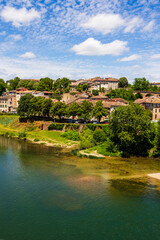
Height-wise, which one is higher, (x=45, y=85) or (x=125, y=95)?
(x=45, y=85)

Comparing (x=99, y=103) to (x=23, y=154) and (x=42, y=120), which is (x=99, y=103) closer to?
(x=42, y=120)

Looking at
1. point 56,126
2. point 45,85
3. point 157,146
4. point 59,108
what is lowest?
point 157,146

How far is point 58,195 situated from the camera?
34.6 metres

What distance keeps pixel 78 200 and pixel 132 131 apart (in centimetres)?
2915

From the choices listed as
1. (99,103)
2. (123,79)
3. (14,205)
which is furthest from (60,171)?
(123,79)

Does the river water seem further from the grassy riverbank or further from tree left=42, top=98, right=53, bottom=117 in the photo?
tree left=42, top=98, right=53, bottom=117

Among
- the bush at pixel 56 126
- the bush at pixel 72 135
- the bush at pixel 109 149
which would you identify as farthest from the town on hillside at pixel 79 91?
the bush at pixel 109 149

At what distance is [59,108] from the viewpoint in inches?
3617

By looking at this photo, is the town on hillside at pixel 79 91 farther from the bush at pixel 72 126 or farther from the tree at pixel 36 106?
the bush at pixel 72 126

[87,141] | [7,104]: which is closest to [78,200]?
[87,141]

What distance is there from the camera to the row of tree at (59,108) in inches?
3457

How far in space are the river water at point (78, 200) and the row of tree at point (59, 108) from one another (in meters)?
37.3

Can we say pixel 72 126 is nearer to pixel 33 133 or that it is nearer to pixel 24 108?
pixel 33 133

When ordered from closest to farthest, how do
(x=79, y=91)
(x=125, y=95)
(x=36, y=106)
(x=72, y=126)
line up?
(x=72, y=126) < (x=36, y=106) < (x=125, y=95) < (x=79, y=91)
